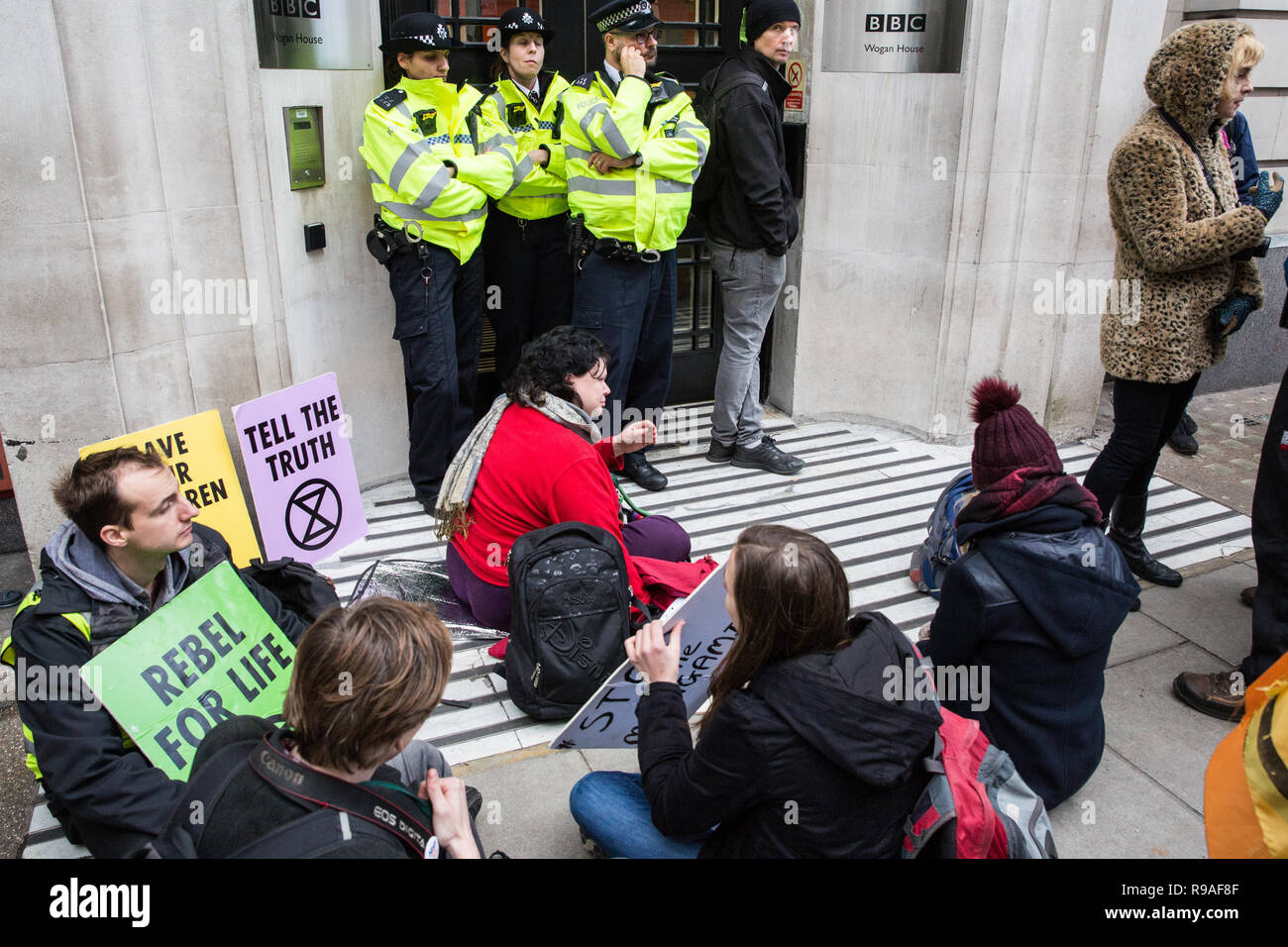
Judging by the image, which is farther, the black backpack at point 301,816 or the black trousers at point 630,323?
the black trousers at point 630,323

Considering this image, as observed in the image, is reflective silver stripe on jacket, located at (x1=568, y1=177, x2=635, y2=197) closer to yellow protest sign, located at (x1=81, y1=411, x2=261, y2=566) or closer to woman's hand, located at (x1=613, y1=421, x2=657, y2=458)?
woman's hand, located at (x1=613, y1=421, x2=657, y2=458)

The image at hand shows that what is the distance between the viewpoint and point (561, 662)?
3424 mm

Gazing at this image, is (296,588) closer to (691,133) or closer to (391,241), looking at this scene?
(391,241)

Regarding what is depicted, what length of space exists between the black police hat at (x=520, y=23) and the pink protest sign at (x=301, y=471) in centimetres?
174

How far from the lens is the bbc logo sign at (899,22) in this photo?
5629 millimetres

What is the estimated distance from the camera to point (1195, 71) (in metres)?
3.92

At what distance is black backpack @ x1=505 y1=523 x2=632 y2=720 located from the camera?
3385 millimetres

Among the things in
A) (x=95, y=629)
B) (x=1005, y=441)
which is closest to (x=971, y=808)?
(x=1005, y=441)

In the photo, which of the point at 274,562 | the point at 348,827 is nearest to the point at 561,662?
the point at 274,562

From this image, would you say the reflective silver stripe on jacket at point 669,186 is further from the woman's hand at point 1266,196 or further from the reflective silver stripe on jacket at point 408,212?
the woman's hand at point 1266,196

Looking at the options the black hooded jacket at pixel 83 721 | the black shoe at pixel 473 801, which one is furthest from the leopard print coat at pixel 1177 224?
the black hooded jacket at pixel 83 721

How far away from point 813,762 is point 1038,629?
1.09 meters

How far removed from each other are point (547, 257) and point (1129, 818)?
3564 millimetres
